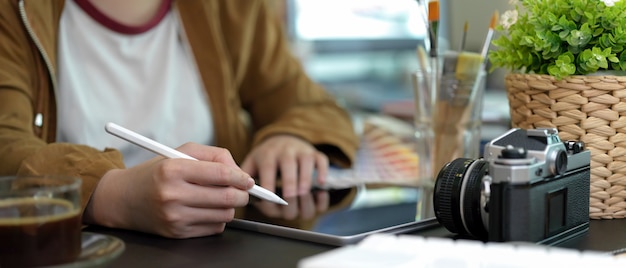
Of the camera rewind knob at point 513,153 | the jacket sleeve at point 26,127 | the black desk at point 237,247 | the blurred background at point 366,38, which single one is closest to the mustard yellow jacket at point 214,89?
the jacket sleeve at point 26,127

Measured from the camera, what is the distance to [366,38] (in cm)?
254

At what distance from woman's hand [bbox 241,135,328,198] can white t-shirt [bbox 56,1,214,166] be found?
0.51 ft

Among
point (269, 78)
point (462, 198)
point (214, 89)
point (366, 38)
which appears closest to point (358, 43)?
point (366, 38)

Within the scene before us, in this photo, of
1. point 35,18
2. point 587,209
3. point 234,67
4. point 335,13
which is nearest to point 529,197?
point 587,209

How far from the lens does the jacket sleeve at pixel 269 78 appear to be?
1.28 metres

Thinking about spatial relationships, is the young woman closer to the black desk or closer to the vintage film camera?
the black desk

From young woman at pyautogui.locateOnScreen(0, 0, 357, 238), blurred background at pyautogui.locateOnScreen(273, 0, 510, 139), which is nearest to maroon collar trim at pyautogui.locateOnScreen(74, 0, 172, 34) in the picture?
young woman at pyautogui.locateOnScreen(0, 0, 357, 238)

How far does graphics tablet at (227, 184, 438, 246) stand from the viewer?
710 mm

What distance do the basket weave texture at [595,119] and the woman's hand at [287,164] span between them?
319mm

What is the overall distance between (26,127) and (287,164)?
0.32 meters

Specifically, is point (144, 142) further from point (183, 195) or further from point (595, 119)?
point (595, 119)

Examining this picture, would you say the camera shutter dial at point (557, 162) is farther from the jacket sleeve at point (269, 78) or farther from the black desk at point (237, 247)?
the jacket sleeve at point (269, 78)

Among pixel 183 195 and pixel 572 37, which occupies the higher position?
pixel 572 37

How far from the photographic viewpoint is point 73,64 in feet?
3.69
